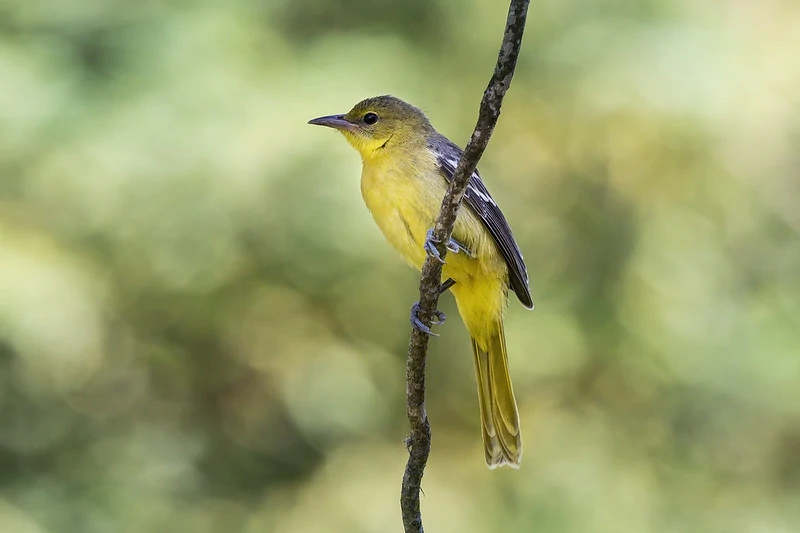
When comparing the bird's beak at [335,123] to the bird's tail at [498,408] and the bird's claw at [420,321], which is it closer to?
the bird's tail at [498,408]

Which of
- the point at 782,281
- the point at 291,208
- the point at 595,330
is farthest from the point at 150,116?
the point at 782,281

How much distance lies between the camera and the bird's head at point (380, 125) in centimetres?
498

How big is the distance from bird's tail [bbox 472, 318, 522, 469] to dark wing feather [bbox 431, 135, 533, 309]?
23 centimetres

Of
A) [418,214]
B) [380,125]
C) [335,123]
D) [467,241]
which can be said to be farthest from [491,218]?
[335,123]

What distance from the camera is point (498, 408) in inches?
187

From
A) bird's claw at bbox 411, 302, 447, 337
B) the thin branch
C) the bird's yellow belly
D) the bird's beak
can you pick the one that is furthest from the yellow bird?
the thin branch

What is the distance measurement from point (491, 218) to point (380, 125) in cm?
87

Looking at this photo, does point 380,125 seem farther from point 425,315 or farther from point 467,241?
point 425,315

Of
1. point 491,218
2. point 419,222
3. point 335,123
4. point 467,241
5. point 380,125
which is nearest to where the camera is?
point 419,222

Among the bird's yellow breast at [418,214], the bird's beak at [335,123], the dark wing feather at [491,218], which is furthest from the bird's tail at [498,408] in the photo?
the bird's beak at [335,123]

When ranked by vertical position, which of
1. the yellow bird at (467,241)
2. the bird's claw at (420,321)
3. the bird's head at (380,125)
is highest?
the bird's head at (380,125)

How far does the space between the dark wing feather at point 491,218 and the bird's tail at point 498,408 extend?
0.74 ft

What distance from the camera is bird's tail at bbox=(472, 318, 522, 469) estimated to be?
4.71m

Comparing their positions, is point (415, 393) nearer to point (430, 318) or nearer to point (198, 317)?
point (430, 318)
